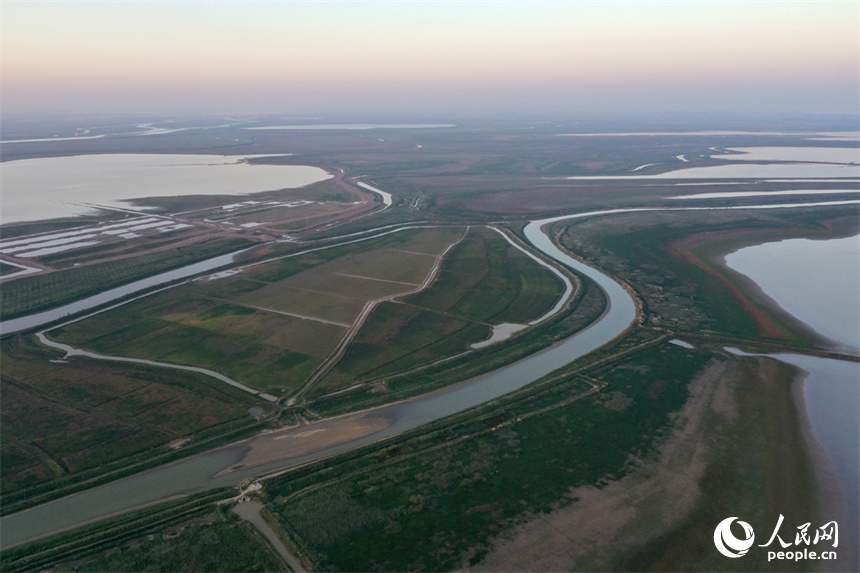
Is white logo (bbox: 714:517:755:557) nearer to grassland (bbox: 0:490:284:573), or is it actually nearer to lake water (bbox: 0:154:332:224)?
grassland (bbox: 0:490:284:573)

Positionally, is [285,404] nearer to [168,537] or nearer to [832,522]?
[168,537]

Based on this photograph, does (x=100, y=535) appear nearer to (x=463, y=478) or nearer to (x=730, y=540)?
(x=463, y=478)

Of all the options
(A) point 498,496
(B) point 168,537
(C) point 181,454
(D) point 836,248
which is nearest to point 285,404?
(C) point 181,454

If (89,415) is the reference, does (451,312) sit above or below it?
above

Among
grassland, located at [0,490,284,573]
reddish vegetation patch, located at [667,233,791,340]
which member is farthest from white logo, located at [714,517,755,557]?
reddish vegetation patch, located at [667,233,791,340]

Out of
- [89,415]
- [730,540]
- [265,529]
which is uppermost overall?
[89,415]

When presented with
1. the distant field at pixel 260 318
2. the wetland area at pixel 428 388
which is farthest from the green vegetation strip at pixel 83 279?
the distant field at pixel 260 318
